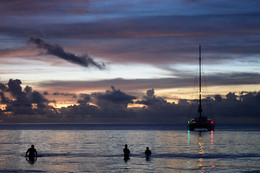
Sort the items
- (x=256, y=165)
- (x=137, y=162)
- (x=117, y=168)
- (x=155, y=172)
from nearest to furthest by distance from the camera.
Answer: (x=155, y=172), (x=117, y=168), (x=256, y=165), (x=137, y=162)

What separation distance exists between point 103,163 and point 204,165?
54.8 ft

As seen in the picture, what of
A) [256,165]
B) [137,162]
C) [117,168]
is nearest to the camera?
[117,168]

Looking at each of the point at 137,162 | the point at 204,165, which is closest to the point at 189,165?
the point at 204,165

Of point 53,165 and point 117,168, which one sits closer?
point 117,168

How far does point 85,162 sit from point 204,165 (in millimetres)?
20002

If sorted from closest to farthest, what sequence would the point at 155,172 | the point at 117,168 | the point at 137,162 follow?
1. the point at 155,172
2. the point at 117,168
3. the point at 137,162

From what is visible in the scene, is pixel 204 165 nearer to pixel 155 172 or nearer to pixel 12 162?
pixel 155 172

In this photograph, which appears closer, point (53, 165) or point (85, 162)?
point (53, 165)

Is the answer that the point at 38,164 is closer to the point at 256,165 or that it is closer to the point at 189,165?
the point at 189,165

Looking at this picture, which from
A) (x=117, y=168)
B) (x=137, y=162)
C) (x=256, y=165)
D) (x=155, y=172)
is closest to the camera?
(x=155, y=172)

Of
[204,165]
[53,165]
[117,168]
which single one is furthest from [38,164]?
[204,165]

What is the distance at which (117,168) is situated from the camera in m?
58.3

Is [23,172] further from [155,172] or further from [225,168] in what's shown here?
[225,168]

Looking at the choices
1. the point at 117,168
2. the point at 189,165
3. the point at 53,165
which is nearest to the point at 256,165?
the point at 189,165
